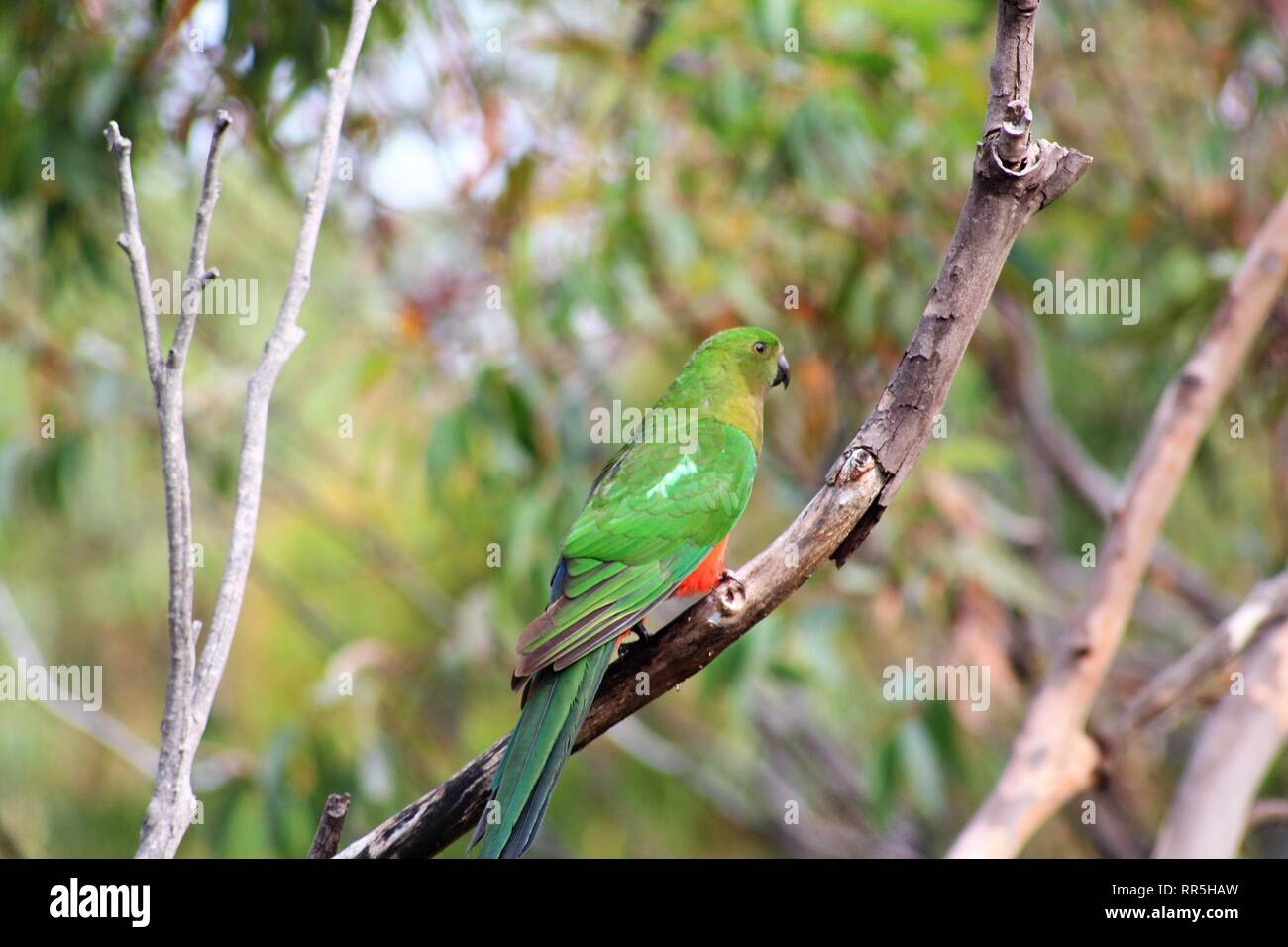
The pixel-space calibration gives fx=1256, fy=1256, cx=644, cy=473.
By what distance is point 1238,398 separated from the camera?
6461mm

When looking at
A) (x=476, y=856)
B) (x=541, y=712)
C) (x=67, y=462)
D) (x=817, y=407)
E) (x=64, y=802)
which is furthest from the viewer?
(x=64, y=802)

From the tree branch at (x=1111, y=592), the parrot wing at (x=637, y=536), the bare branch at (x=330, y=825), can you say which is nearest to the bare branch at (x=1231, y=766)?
the tree branch at (x=1111, y=592)

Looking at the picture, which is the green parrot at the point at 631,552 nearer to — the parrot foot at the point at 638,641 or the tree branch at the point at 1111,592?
the parrot foot at the point at 638,641

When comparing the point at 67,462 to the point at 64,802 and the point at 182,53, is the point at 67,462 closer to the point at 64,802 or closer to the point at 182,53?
the point at 182,53

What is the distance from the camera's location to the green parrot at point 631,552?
109 inches

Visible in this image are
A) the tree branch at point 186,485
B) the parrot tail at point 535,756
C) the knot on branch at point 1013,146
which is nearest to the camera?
the tree branch at point 186,485

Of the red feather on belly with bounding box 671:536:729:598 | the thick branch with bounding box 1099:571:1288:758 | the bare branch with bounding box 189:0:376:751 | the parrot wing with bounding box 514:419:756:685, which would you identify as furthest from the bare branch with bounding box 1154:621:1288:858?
the bare branch with bounding box 189:0:376:751

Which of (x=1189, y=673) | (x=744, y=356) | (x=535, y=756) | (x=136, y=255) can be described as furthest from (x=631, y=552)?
(x=1189, y=673)

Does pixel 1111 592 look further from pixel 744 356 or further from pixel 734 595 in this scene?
pixel 734 595

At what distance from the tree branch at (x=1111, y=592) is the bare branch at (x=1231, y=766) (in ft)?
1.17

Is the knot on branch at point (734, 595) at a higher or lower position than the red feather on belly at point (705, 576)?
lower
